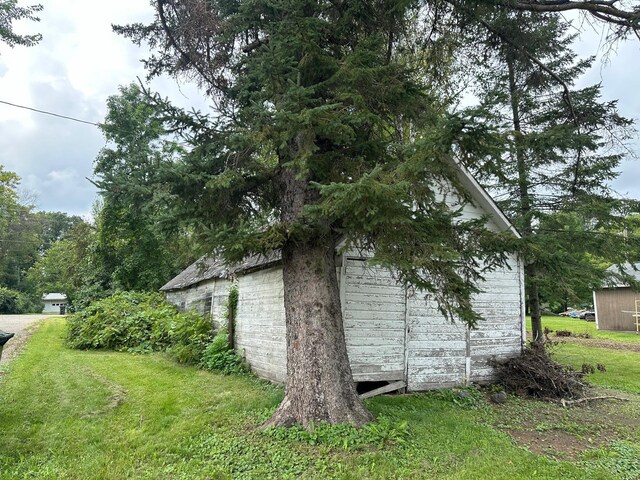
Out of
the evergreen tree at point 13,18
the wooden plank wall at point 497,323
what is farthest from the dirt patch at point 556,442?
the evergreen tree at point 13,18

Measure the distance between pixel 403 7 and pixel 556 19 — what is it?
5.61 m

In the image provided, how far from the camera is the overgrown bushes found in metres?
9.63

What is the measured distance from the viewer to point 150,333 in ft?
42.4

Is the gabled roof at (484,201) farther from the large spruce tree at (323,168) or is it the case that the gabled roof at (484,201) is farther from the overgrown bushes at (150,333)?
the overgrown bushes at (150,333)

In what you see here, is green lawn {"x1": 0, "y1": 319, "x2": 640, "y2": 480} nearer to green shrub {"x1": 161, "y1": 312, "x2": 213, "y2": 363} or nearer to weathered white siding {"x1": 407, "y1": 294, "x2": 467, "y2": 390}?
weathered white siding {"x1": 407, "y1": 294, "x2": 467, "y2": 390}

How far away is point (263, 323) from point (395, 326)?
2732mm

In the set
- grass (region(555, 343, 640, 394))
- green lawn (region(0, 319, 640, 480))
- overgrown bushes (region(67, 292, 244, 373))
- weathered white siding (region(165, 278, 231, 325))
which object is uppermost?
weathered white siding (region(165, 278, 231, 325))

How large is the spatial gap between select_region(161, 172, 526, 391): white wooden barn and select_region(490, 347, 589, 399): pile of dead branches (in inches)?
11.5

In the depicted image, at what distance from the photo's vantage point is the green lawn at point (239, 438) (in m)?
4.09

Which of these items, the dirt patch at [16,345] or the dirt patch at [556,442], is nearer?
the dirt patch at [556,442]

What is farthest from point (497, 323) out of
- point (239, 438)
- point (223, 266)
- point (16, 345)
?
point (16, 345)

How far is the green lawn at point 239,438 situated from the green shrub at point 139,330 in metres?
2.85

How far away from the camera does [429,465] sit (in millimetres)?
4219

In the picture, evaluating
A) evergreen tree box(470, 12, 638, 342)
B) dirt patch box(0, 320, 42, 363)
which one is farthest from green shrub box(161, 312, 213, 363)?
→ evergreen tree box(470, 12, 638, 342)
